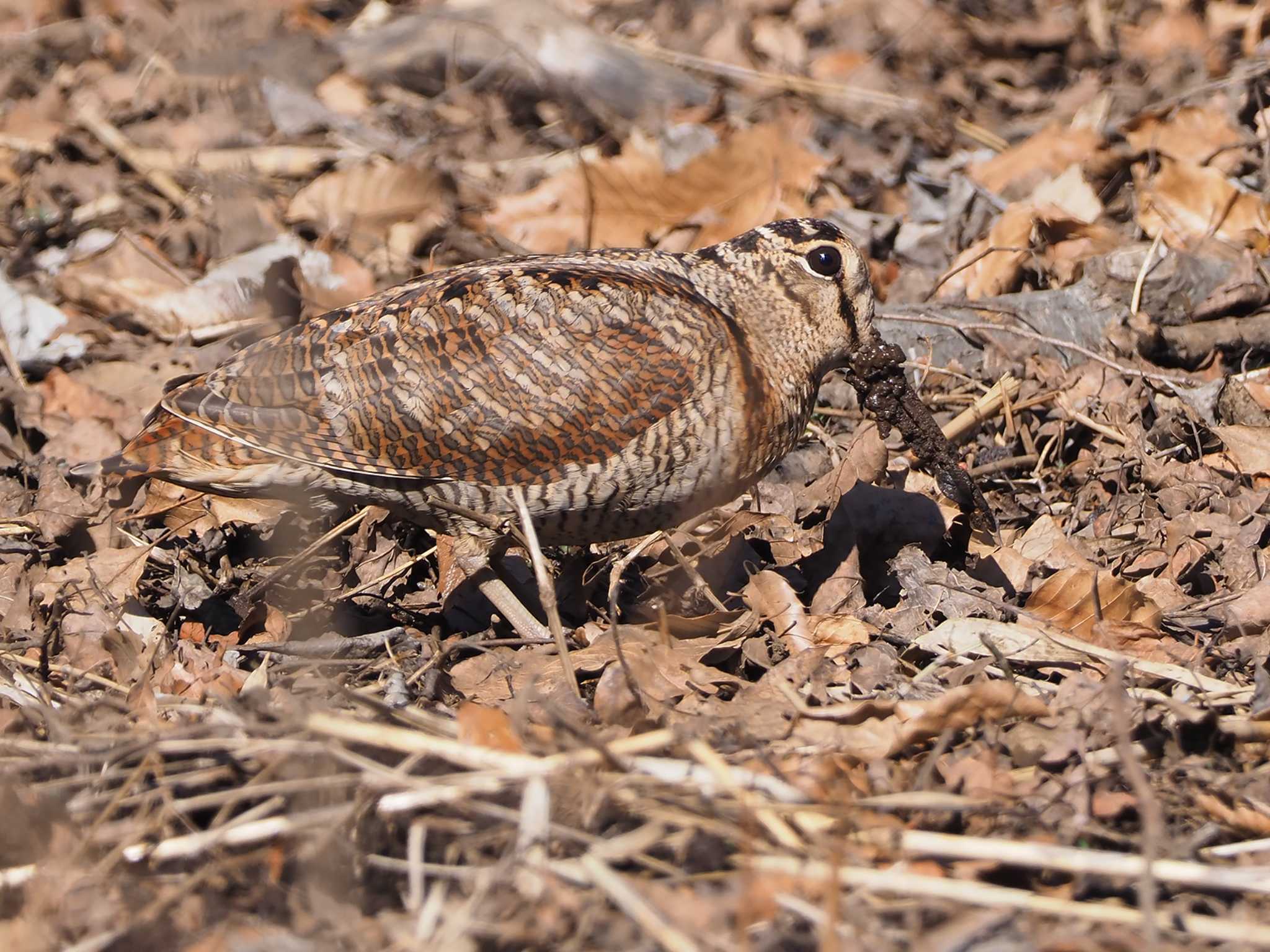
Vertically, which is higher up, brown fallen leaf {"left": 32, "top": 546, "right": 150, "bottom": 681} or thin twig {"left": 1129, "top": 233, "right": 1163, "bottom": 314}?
thin twig {"left": 1129, "top": 233, "right": 1163, "bottom": 314}

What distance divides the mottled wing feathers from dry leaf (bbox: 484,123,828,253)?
2269 mm

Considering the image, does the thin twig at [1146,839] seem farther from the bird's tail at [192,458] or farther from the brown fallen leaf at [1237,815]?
the bird's tail at [192,458]

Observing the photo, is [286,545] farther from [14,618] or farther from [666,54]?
[666,54]

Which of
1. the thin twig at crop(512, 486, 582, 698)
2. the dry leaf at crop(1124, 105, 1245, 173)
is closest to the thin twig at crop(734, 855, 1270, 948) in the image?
the thin twig at crop(512, 486, 582, 698)

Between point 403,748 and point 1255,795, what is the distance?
192cm

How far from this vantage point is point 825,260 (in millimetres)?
4590

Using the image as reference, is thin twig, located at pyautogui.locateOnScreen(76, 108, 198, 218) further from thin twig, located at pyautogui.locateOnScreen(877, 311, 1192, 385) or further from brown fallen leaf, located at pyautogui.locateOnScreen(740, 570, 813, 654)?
brown fallen leaf, located at pyautogui.locateOnScreen(740, 570, 813, 654)

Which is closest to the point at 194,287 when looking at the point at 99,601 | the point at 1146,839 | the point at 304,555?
the point at 304,555

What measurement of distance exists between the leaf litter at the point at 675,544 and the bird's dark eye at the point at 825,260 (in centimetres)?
72

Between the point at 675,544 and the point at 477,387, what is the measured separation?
0.92 metres

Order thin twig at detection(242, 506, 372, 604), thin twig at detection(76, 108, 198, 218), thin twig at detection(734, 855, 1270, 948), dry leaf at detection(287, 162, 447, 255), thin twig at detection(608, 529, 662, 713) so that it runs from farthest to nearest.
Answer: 1. thin twig at detection(76, 108, 198, 218)
2. dry leaf at detection(287, 162, 447, 255)
3. thin twig at detection(242, 506, 372, 604)
4. thin twig at detection(608, 529, 662, 713)
5. thin twig at detection(734, 855, 1270, 948)

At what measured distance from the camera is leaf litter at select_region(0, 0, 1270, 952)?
2.92 meters

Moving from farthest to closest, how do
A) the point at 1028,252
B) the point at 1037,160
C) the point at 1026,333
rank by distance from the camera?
1. the point at 1037,160
2. the point at 1028,252
3. the point at 1026,333

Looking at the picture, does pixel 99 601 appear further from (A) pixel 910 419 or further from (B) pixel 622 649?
(A) pixel 910 419
